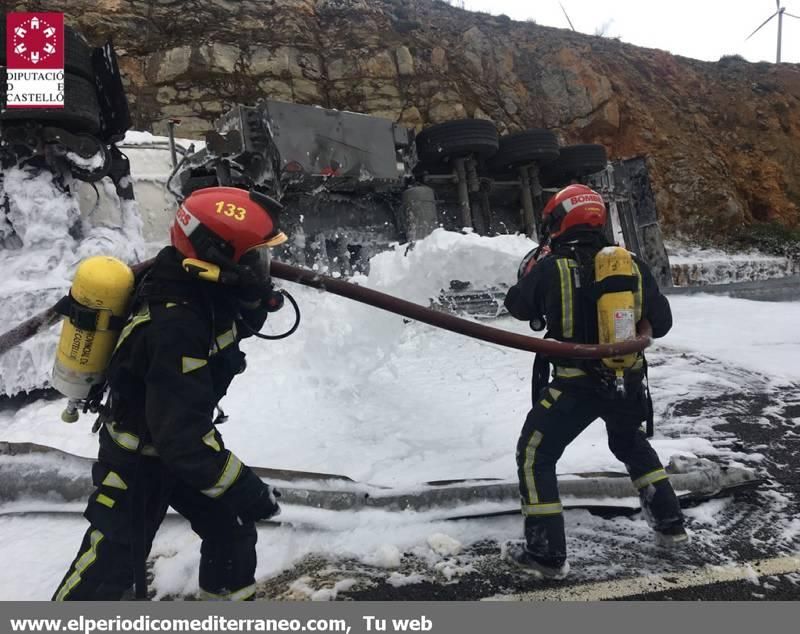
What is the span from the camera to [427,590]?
83.5 inches

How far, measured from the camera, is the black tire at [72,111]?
488 centimetres

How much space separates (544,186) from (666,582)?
28.5ft

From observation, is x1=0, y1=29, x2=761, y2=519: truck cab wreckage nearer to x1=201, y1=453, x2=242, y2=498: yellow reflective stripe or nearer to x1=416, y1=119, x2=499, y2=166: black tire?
x1=416, y1=119, x2=499, y2=166: black tire

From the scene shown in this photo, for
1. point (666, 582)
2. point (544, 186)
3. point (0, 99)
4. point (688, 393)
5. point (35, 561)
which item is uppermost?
point (544, 186)

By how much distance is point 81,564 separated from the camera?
1689mm

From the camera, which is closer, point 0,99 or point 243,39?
point 0,99

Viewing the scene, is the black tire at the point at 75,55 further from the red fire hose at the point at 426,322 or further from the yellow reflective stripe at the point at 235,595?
the yellow reflective stripe at the point at 235,595

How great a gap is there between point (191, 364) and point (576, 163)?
370 inches

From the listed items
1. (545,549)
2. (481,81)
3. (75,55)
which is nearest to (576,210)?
(545,549)

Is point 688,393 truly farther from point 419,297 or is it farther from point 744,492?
point 419,297

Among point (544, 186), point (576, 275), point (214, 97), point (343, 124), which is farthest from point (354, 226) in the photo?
point (214, 97)

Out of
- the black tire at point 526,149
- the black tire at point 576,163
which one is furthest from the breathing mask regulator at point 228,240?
the black tire at point 576,163

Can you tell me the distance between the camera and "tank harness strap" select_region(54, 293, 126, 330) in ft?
5.81

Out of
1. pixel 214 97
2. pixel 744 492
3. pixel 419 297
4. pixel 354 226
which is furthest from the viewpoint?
pixel 214 97
